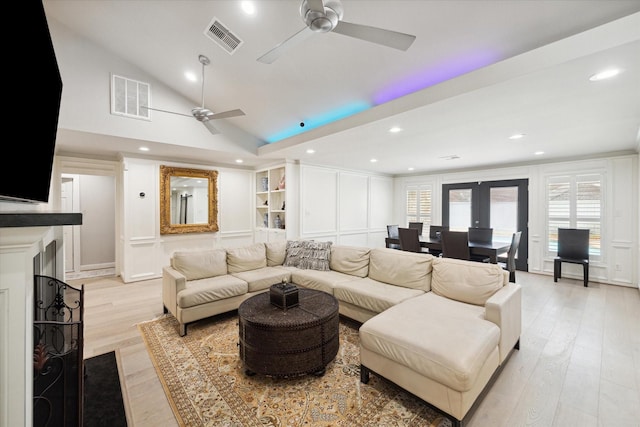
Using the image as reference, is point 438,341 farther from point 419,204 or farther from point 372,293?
point 419,204

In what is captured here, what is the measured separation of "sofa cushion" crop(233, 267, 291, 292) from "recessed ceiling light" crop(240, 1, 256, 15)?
3.00 meters

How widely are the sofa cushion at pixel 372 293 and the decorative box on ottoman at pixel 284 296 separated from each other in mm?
810

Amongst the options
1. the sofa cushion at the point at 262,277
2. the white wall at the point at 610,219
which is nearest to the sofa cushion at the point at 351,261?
the sofa cushion at the point at 262,277

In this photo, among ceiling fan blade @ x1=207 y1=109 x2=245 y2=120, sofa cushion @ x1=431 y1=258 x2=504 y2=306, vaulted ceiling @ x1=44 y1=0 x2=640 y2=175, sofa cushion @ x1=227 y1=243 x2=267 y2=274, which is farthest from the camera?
sofa cushion @ x1=227 y1=243 x2=267 y2=274

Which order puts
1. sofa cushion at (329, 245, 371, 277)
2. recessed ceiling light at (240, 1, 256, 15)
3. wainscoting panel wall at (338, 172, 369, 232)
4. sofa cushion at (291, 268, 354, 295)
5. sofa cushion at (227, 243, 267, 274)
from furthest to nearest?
wainscoting panel wall at (338, 172, 369, 232) < sofa cushion at (227, 243, 267, 274) < sofa cushion at (329, 245, 371, 277) < sofa cushion at (291, 268, 354, 295) < recessed ceiling light at (240, 1, 256, 15)

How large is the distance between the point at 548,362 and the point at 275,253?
335 centimetres

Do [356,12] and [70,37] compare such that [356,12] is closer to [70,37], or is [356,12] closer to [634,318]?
[70,37]

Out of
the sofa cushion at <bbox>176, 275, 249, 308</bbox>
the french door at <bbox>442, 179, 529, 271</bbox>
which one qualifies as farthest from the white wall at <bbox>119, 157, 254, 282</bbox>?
the french door at <bbox>442, 179, 529, 271</bbox>

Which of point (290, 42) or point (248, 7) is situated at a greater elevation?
point (248, 7)

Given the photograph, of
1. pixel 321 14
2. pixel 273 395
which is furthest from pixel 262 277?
pixel 321 14

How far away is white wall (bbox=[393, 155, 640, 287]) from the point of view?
4594 mm

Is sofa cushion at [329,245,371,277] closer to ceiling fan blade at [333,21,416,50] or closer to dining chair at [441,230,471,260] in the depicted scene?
dining chair at [441,230,471,260]

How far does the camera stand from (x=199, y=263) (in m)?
3.43

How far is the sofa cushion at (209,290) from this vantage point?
286cm
